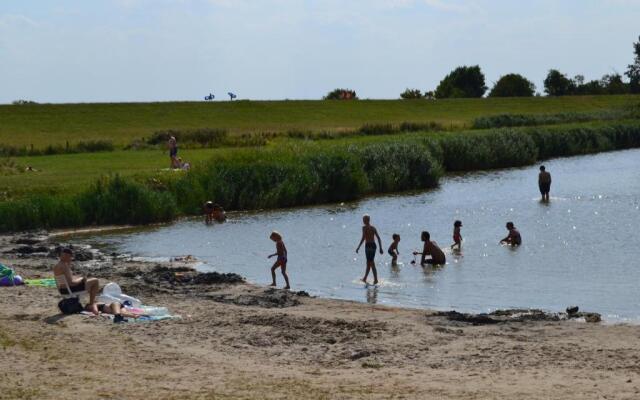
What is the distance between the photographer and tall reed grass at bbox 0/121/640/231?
3972cm

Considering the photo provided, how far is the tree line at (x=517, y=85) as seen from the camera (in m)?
160

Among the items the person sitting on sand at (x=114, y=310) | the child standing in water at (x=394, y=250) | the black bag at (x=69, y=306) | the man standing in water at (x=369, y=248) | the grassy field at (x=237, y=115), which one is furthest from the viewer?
the grassy field at (x=237, y=115)

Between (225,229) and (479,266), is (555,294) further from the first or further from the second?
(225,229)

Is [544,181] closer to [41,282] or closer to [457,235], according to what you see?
[457,235]

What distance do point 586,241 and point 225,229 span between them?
1262 cm

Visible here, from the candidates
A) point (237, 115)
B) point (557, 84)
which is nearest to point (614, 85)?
point (557, 84)

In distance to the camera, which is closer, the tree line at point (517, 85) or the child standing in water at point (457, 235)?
the child standing in water at point (457, 235)

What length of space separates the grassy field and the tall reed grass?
816 inches

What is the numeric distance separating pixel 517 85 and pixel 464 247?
434 feet

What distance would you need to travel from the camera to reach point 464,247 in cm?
3350

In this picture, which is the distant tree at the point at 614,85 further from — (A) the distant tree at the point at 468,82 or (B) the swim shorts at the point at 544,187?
(B) the swim shorts at the point at 544,187

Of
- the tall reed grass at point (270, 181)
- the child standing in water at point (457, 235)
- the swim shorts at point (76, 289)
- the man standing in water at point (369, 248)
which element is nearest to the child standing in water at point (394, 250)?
the child standing in water at point (457, 235)

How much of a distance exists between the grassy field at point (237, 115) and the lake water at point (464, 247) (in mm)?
32037

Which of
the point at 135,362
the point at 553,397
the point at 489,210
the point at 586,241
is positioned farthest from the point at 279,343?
the point at 489,210
